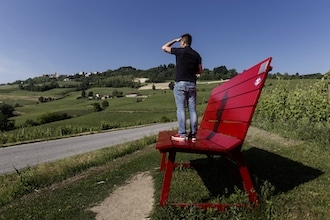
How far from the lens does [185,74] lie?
5590 millimetres

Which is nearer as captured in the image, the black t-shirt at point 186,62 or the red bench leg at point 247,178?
the red bench leg at point 247,178

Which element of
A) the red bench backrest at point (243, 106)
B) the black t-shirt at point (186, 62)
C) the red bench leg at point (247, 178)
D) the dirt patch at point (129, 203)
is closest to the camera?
the red bench backrest at point (243, 106)

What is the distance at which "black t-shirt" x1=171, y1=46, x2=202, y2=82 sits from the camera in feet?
18.2

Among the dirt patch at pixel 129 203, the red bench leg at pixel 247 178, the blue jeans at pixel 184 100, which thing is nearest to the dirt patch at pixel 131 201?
the dirt patch at pixel 129 203

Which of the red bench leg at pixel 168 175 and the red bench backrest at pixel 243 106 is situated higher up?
the red bench backrest at pixel 243 106

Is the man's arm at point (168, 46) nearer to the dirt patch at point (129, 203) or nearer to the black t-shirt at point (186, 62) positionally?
the black t-shirt at point (186, 62)

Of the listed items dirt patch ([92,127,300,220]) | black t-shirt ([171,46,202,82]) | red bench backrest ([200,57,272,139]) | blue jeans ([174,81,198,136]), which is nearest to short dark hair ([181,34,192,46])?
black t-shirt ([171,46,202,82])

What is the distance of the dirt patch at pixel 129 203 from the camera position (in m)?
4.94

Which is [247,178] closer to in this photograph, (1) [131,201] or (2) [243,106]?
(2) [243,106]

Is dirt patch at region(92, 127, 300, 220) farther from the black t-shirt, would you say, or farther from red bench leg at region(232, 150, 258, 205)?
the black t-shirt

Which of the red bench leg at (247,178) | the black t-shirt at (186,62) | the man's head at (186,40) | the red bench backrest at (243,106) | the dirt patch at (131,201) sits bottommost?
the dirt patch at (131,201)

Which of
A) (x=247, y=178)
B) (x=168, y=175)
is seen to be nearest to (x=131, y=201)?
(x=168, y=175)

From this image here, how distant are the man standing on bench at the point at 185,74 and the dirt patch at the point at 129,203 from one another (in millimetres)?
1130

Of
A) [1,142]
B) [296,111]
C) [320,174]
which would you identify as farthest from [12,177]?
[1,142]
